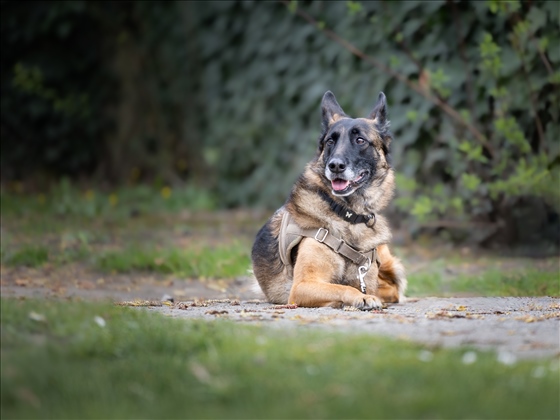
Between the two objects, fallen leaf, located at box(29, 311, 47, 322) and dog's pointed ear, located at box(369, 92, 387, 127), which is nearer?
fallen leaf, located at box(29, 311, 47, 322)

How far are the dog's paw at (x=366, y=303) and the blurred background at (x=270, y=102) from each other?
128 inches

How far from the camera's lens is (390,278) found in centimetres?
673

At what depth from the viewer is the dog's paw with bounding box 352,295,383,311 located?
5.60 metres

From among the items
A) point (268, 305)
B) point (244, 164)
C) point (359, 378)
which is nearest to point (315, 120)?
point (244, 164)

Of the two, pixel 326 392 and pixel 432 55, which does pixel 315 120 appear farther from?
pixel 326 392

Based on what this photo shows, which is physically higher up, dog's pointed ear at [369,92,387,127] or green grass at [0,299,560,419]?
dog's pointed ear at [369,92,387,127]

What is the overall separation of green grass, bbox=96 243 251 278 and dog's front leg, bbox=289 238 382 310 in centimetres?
271

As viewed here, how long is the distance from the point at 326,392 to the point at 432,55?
658 cm

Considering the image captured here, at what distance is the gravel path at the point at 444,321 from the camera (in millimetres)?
4395

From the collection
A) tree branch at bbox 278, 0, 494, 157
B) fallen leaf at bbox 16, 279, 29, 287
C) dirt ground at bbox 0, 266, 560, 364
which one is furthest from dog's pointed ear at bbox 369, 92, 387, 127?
fallen leaf at bbox 16, 279, 29, 287

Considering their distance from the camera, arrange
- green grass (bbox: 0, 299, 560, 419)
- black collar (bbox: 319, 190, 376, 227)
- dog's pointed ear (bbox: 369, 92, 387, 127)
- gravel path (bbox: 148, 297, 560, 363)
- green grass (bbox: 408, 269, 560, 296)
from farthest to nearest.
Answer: green grass (bbox: 408, 269, 560, 296)
dog's pointed ear (bbox: 369, 92, 387, 127)
black collar (bbox: 319, 190, 376, 227)
gravel path (bbox: 148, 297, 560, 363)
green grass (bbox: 0, 299, 560, 419)

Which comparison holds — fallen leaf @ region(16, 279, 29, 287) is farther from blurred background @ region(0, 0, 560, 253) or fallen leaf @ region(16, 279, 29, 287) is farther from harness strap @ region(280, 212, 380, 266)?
blurred background @ region(0, 0, 560, 253)

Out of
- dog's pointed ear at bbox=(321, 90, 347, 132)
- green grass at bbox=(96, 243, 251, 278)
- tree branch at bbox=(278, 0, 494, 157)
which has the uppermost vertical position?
tree branch at bbox=(278, 0, 494, 157)

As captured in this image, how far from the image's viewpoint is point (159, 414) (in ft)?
11.7
